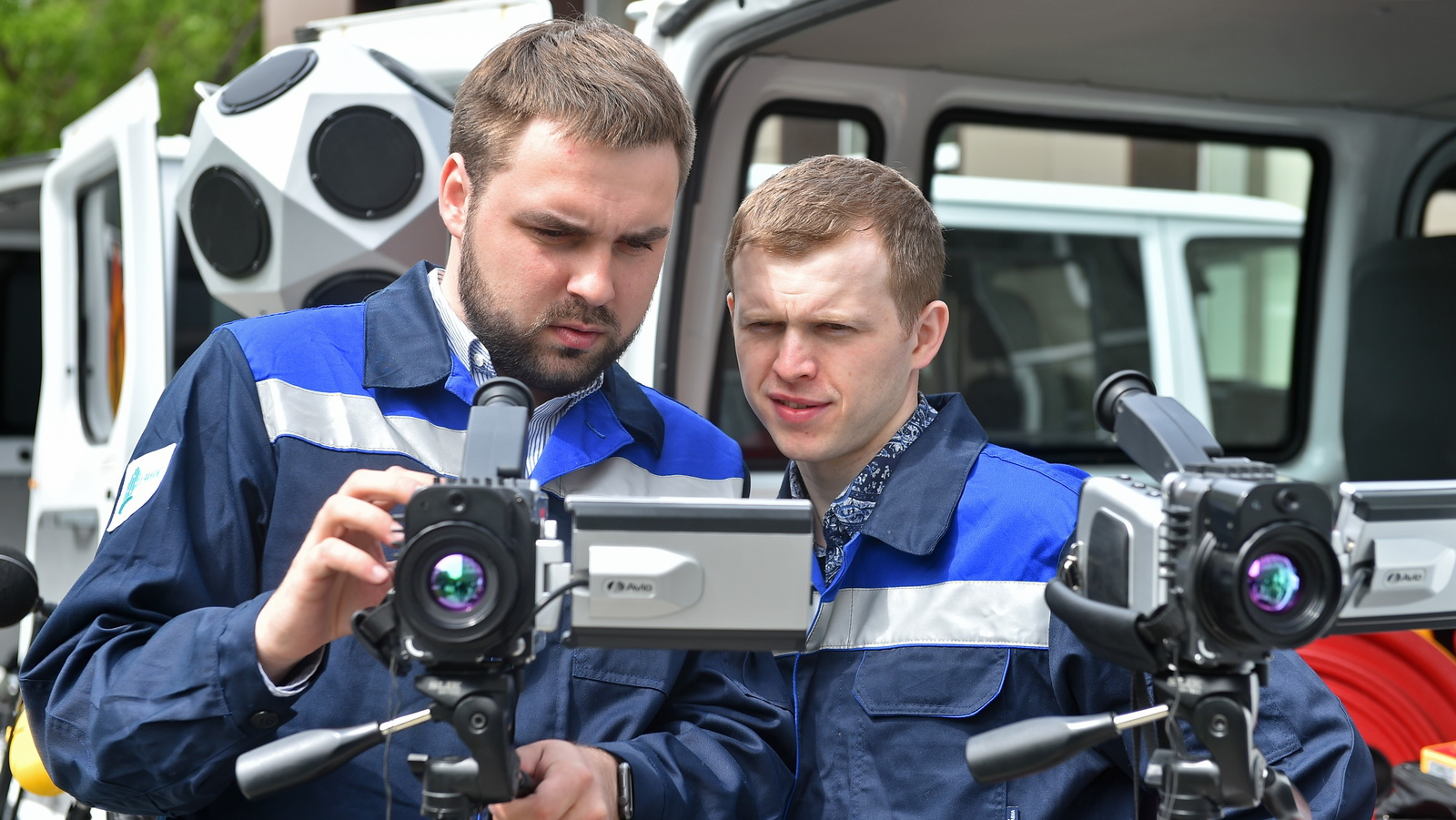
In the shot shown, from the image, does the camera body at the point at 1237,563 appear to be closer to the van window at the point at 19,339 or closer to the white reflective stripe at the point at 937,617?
the white reflective stripe at the point at 937,617

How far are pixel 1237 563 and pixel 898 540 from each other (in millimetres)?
735

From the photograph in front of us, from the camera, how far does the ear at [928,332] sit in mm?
2137

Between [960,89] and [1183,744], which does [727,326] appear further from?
[1183,744]

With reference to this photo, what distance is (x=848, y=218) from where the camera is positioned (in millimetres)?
2062

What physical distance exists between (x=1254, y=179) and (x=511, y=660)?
248 inches

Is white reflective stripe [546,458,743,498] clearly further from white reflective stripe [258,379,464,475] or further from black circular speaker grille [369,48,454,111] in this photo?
black circular speaker grille [369,48,454,111]

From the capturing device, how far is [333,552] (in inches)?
53.3

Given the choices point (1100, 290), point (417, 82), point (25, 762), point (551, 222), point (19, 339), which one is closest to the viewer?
point (551, 222)

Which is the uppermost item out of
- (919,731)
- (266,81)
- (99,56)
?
(99,56)

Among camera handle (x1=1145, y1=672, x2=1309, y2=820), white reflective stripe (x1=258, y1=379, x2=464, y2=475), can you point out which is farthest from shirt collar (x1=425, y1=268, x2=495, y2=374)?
camera handle (x1=1145, y1=672, x2=1309, y2=820)

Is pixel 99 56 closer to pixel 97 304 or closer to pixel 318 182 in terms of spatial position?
pixel 97 304

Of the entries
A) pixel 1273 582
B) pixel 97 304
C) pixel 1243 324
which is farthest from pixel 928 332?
pixel 1243 324

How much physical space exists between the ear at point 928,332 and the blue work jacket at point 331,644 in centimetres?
38

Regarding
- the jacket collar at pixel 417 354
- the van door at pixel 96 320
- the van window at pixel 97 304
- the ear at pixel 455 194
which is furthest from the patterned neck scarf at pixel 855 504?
the van window at pixel 97 304
